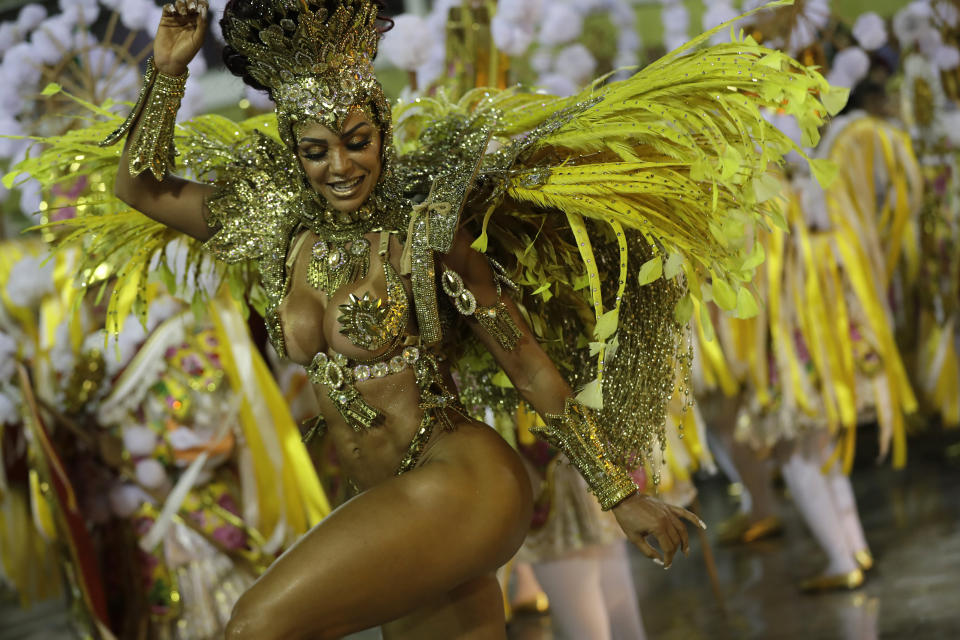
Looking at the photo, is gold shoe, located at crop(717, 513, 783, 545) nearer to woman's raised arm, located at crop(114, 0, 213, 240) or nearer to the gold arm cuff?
the gold arm cuff

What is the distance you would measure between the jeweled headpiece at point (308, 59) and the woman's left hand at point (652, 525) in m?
0.89

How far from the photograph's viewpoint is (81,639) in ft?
13.4

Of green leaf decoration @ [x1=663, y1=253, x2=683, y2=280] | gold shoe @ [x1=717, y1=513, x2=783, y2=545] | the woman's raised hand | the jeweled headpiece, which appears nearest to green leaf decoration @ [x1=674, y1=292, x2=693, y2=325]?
green leaf decoration @ [x1=663, y1=253, x2=683, y2=280]

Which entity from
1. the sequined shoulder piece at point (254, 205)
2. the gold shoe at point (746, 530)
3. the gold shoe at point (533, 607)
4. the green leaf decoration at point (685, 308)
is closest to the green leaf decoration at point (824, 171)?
the green leaf decoration at point (685, 308)

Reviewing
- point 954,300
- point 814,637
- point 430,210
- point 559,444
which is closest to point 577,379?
point 559,444

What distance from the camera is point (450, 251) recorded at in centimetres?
226

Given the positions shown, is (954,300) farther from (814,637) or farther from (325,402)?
(325,402)

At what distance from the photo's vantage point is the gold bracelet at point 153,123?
226 centimetres

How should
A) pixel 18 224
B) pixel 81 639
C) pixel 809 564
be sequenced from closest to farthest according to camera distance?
pixel 81 639 < pixel 809 564 < pixel 18 224

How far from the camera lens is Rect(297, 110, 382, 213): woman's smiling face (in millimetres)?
2219

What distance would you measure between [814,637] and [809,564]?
1.03m

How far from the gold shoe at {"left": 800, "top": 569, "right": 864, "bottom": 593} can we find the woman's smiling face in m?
2.83

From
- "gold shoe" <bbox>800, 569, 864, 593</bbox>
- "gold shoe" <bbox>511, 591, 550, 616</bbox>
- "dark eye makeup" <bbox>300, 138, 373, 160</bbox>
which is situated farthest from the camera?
"gold shoe" <bbox>511, 591, 550, 616</bbox>

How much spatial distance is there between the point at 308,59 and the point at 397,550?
3.10 ft
